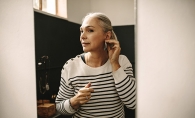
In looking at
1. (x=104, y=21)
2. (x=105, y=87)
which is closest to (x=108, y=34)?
(x=104, y=21)

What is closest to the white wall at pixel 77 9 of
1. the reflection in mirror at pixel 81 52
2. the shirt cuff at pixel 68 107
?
the reflection in mirror at pixel 81 52

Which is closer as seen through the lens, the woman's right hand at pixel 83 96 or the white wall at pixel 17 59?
the woman's right hand at pixel 83 96

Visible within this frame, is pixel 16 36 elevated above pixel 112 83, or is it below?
above

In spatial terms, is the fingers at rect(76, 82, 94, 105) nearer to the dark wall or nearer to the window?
the dark wall

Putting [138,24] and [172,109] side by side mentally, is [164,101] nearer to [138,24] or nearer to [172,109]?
[172,109]

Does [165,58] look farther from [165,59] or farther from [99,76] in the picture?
[99,76]

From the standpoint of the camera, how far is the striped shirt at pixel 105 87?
0.96 metres

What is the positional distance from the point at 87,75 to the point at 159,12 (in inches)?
20.6

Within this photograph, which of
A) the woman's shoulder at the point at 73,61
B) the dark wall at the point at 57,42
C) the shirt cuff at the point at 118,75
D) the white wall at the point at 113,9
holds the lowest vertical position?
the shirt cuff at the point at 118,75

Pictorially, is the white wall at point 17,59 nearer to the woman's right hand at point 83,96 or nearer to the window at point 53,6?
the window at point 53,6

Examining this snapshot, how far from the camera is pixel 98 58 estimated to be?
0.96m

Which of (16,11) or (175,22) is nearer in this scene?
(175,22)

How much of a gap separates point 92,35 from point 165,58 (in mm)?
420

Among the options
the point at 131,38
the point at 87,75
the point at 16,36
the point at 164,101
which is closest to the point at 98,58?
the point at 87,75
